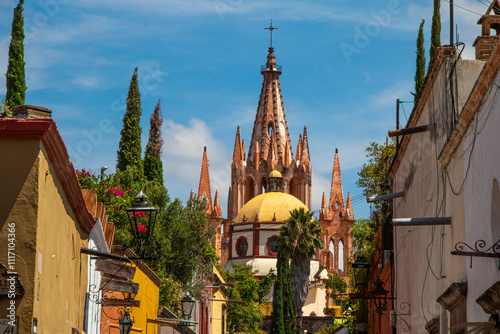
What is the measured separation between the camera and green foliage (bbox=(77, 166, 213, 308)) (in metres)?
29.1

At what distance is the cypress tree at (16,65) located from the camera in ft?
108

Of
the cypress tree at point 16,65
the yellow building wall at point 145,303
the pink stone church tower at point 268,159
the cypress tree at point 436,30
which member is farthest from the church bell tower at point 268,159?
the yellow building wall at point 145,303

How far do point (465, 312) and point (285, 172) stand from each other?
87.6 m

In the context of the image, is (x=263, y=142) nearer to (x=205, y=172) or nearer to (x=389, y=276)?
(x=205, y=172)

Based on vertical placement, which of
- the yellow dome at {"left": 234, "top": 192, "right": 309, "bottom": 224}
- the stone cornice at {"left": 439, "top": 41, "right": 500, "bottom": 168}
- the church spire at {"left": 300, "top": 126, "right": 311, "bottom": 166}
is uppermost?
the church spire at {"left": 300, "top": 126, "right": 311, "bottom": 166}

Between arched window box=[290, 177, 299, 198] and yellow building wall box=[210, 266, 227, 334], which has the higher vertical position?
arched window box=[290, 177, 299, 198]

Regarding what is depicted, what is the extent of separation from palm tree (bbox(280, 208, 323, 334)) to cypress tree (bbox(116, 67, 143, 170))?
20.0 meters

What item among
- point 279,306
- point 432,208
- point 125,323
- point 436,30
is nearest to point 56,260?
point 125,323

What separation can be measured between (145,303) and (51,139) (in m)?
11.4

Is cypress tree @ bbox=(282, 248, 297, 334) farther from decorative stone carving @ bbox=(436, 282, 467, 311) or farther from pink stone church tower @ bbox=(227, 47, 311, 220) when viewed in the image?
decorative stone carving @ bbox=(436, 282, 467, 311)

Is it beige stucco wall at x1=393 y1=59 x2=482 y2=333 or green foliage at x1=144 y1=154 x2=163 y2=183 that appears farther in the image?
green foliage at x1=144 y1=154 x2=163 y2=183

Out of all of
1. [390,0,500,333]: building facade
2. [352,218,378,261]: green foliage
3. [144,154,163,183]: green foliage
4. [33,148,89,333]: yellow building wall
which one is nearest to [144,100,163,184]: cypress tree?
[144,154,163,183]: green foliage

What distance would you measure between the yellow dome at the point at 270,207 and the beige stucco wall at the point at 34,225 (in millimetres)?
74344

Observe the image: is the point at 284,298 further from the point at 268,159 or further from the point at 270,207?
the point at 268,159
